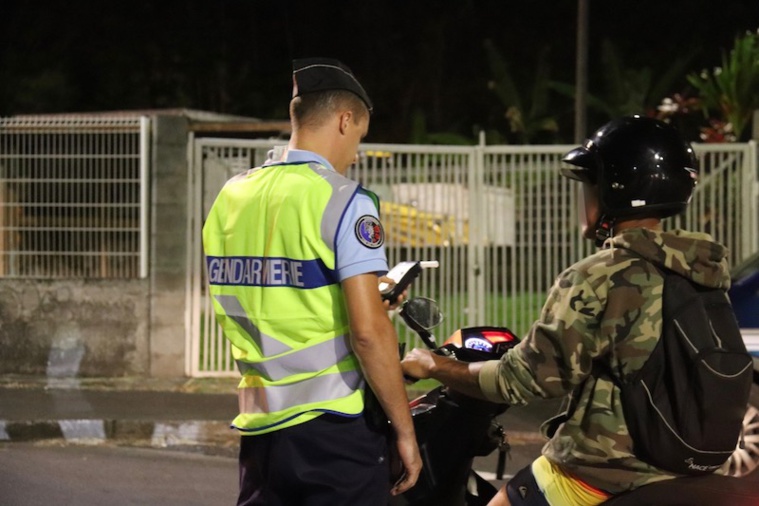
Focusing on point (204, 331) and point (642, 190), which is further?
point (204, 331)

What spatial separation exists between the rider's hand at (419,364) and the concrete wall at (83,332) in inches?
278

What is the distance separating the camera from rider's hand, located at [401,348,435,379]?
3.04 metres

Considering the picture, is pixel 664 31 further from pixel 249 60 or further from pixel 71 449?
pixel 71 449

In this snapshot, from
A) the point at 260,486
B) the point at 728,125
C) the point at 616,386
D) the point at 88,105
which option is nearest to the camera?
the point at 616,386

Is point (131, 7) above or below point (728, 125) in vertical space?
above

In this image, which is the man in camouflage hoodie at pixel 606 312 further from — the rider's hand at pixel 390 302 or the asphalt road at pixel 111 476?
the asphalt road at pixel 111 476

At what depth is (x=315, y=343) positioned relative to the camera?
2820 mm

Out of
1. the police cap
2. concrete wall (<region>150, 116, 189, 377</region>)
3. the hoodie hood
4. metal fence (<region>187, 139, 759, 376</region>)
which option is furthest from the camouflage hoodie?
concrete wall (<region>150, 116, 189, 377</region>)

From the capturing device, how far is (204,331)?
32.7 feet

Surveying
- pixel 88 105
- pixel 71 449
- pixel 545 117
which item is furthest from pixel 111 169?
pixel 88 105

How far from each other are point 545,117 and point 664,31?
936cm

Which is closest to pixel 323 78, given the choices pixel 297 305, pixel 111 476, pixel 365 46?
pixel 297 305

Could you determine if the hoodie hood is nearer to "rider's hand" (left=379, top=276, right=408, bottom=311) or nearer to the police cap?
"rider's hand" (left=379, top=276, right=408, bottom=311)

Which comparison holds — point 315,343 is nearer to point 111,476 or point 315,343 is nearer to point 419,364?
point 419,364
